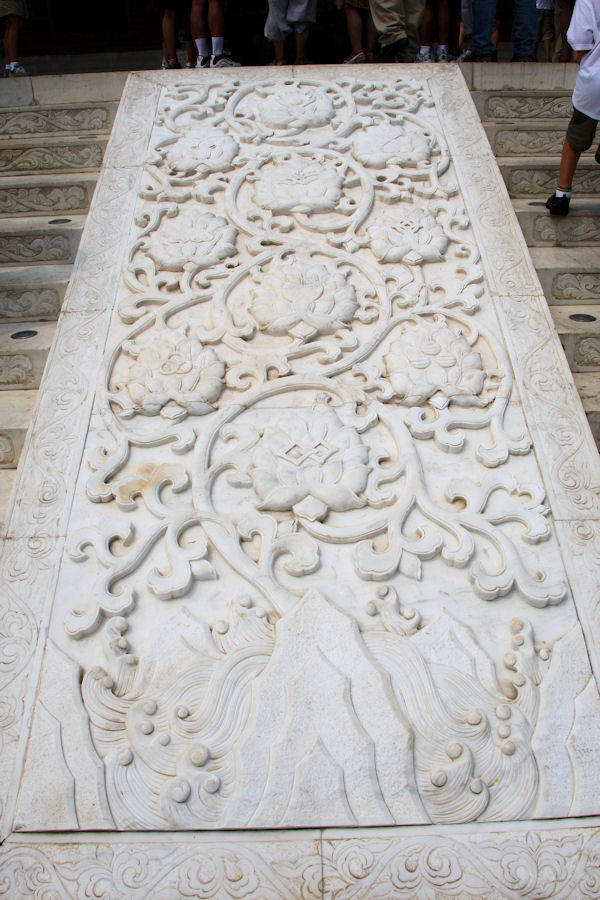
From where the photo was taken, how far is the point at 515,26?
5.70 meters

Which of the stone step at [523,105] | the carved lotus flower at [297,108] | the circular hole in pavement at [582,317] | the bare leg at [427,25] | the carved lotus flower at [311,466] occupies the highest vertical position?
the bare leg at [427,25]

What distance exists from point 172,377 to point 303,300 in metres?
0.62

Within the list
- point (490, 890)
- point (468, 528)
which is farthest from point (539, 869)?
point (468, 528)

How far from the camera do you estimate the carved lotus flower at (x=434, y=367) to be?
102 inches

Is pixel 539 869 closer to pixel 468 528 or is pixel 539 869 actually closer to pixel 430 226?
pixel 468 528

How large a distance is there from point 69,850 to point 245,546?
90cm

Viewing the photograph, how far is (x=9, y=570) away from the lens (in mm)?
2162

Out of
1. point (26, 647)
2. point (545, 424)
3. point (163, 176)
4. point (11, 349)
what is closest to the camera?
point (26, 647)

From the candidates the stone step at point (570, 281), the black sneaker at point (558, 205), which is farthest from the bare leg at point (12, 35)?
the stone step at point (570, 281)

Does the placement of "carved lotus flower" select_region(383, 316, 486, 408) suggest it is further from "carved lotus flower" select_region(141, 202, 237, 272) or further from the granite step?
the granite step

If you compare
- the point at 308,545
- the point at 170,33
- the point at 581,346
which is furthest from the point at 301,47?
the point at 308,545

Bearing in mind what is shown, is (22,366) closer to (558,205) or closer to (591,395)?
(591,395)

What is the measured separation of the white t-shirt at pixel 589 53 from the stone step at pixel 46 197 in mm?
2563

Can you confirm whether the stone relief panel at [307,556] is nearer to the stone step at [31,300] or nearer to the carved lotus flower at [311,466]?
the carved lotus flower at [311,466]
